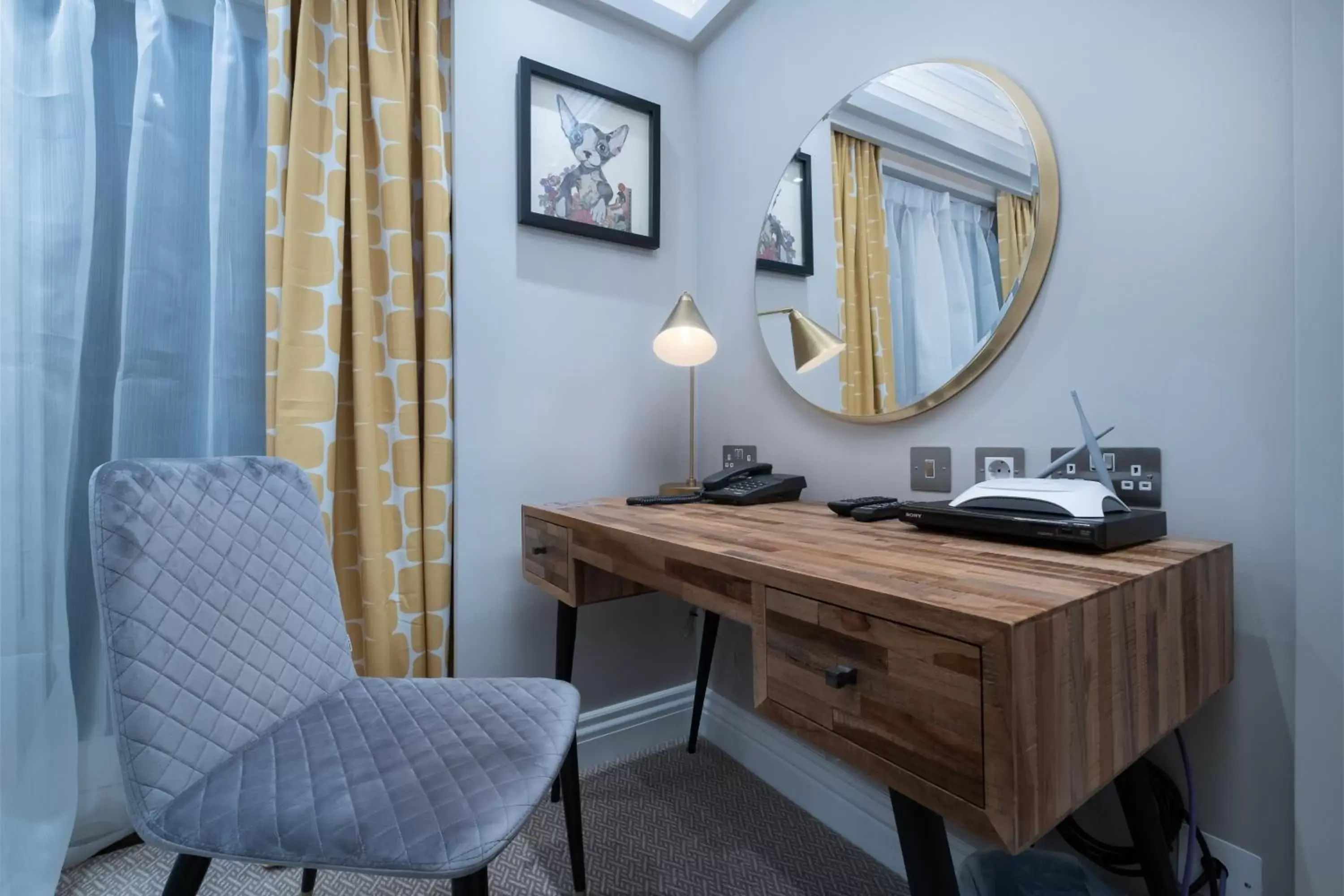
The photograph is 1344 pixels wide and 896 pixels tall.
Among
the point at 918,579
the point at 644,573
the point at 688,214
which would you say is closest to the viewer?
the point at 918,579

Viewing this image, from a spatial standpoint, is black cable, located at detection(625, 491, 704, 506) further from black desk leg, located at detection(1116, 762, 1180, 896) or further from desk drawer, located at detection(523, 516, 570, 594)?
black desk leg, located at detection(1116, 762, 1180, 896)

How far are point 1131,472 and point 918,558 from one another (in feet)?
1.61

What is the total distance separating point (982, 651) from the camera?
0.52m

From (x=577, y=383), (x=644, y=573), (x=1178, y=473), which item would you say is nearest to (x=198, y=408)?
(x=577, y=383)

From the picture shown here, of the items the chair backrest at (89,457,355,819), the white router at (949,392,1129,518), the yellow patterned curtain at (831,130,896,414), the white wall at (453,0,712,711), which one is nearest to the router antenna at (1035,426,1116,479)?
the white router at (949,392,1129,518)

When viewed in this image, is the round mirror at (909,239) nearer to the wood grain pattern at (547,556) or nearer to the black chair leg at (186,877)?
the wood grain pattern at (547,556)

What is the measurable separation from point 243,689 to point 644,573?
2.09ft

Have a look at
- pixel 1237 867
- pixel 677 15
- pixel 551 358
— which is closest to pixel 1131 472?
pixel 1237 867

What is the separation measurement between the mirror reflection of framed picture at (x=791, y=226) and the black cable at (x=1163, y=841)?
1.23 meters

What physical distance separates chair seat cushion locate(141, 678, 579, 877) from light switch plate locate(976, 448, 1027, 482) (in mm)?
889

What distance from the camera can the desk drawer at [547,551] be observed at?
1301 millimetres

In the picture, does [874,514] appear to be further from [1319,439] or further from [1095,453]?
[1319,439]

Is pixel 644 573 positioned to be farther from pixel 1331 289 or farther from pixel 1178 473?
pixel 1331 289

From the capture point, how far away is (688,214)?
1.98m
